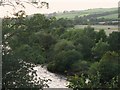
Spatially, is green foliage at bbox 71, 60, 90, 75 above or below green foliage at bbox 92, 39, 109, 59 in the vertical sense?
below

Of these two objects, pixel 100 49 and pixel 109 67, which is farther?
pixel 100 49

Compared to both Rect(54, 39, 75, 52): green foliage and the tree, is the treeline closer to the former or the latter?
Rect(54, 39, 75, 52): green foliage

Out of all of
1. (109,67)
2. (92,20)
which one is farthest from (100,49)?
(92,20)

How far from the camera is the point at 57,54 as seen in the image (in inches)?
1528

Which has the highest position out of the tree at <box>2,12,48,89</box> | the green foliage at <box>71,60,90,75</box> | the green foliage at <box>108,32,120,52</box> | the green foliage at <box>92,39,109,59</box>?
the tree at <box>2,12,48,89</box>

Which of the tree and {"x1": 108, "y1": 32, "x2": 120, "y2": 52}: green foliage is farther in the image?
{"x1": 108, "y1": 32, "x2": 120, "y2": 52}: green foliage

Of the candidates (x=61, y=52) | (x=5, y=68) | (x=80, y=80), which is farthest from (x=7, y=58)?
(x=61, y=52)

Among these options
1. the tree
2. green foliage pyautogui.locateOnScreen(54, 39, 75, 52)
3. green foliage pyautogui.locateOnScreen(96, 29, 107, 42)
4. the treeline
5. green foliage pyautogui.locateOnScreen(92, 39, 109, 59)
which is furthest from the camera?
the treeline

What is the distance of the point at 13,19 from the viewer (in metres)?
5.89

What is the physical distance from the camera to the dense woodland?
5.78 metres

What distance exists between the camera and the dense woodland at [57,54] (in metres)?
5.78

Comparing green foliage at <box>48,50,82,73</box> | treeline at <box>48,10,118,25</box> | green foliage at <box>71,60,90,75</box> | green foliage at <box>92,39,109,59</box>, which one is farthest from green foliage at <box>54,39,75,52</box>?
treeline at <box>48,10,118,25</box>

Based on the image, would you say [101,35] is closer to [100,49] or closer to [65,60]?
[100,49]

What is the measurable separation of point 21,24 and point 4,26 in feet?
1.35
